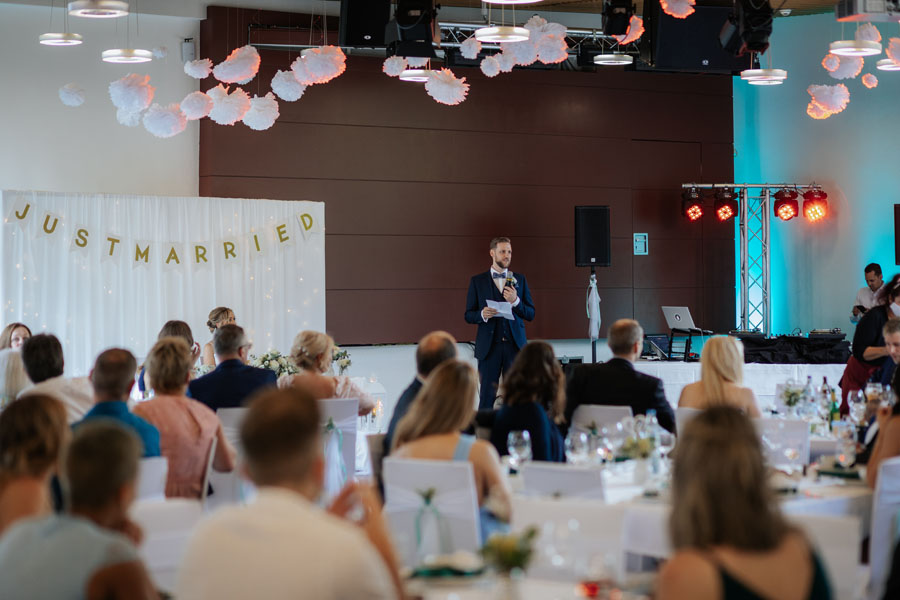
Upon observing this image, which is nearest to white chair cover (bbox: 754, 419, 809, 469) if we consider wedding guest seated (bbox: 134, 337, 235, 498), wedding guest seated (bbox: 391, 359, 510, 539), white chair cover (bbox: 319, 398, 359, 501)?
wedding guest seated (bbox: 391, 359, 510, 539)

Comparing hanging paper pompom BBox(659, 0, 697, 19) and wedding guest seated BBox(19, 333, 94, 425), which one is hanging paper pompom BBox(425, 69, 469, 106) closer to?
→ hanging paper pompom BBox(659, 0, 697, 19)

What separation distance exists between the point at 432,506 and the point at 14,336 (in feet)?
17.3

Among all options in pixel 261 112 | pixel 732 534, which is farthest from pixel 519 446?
pixel 261 112

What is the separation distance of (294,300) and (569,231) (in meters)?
3.60

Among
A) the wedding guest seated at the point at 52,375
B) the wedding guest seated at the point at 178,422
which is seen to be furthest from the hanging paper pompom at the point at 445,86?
the wedding guest seated at the point at 178,422

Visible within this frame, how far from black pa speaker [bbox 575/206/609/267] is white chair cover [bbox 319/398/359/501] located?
235 inches

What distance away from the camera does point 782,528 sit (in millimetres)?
2084

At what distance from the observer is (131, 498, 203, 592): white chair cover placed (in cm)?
331

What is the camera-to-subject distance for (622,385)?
5676mm

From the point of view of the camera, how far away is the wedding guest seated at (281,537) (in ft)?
6.26

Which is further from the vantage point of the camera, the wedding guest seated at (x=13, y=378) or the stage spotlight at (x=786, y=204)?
the stage spotlight at (x=786, y=204)

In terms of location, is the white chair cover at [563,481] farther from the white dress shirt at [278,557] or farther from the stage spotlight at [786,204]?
the stage spotlight at [786,204]

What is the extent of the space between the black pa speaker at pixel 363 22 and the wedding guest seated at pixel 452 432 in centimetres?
663

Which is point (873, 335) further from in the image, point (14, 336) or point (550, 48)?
point (14, 336)
